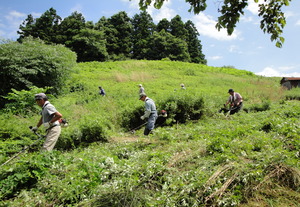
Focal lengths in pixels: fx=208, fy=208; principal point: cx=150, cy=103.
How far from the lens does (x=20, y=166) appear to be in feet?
12.8

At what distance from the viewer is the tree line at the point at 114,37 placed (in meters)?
41.3

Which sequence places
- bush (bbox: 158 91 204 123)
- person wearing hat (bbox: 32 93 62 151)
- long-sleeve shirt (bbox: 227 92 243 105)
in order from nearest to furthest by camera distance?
person wearing hat (bbox: 32 93 62 151) < bush (bbox: 158 91 204 123) < long-sleeve shirt (bbox: 227 92 243 105)

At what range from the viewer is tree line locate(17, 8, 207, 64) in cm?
4128

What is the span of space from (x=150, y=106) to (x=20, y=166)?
429cm

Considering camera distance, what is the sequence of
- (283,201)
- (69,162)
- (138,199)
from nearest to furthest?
(283,201) < (138,199) < (69,162)

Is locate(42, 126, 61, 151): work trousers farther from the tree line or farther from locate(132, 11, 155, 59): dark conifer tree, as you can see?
locate(132, 11, 155, 59): dark conifer tree

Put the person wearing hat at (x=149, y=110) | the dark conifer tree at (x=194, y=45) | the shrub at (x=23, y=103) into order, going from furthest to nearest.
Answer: the dark conifer tree at (x=194, y=45), the shrub at (x=23, y=103), the person wearing hat at (x=149, y=110)

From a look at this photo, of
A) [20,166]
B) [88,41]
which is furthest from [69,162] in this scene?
[88,41]

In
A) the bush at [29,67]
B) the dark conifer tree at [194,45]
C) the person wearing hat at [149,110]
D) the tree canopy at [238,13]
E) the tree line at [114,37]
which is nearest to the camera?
the tree canopy at [238,13]

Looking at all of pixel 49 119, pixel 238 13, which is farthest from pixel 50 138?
pixel 238 13

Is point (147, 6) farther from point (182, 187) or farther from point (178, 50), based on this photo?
point (178, 50)

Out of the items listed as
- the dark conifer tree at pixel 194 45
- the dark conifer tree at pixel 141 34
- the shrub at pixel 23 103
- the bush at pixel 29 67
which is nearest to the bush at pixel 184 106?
the shrub at pixel 23 103

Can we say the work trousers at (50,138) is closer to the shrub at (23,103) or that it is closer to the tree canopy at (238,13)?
the tree canopy at (238,13)

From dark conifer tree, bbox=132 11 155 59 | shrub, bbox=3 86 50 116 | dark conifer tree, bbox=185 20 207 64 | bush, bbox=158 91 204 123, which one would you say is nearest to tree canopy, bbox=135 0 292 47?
bush, bbox=158 91 204 123
